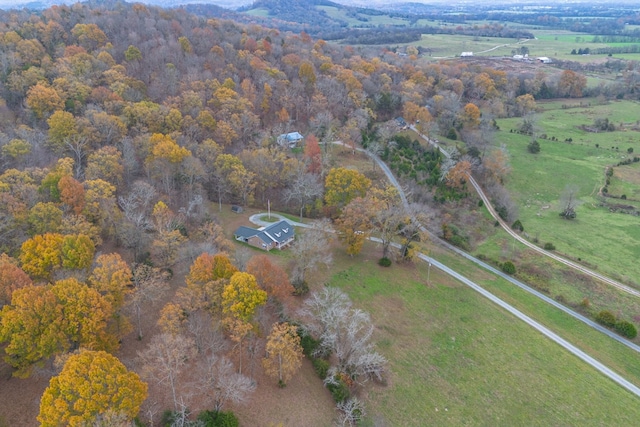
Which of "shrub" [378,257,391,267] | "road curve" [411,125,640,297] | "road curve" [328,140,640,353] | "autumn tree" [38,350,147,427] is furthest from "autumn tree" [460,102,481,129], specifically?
"autumn tree" [38,350,147,427]

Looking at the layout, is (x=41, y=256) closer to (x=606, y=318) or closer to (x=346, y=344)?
(x=346, y=344)

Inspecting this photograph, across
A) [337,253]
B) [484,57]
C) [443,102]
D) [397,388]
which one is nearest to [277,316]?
[397,388]

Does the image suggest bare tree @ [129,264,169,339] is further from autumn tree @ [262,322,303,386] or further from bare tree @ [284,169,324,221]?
bare tree @ [284,169,324,221]

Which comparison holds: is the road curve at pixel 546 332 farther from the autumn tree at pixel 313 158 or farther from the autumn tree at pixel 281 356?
the autumn tree at pixel 281 356

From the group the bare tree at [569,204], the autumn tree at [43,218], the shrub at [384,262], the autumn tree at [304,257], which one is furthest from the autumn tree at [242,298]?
the bare tree at [569,204]

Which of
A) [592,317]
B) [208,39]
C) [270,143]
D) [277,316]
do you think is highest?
[208,39]

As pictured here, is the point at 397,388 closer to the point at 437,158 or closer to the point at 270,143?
the point at 270,143
